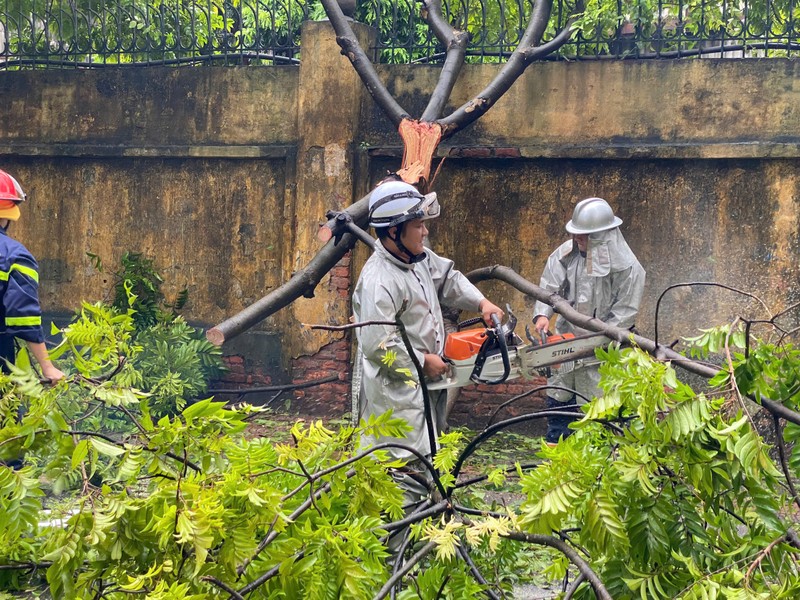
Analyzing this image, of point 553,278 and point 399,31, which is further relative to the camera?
point 399,31

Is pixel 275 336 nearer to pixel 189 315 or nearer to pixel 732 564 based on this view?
pixel 189 315

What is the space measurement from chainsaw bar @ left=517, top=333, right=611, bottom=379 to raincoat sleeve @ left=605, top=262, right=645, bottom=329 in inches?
28.0

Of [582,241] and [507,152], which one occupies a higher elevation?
[507,152]

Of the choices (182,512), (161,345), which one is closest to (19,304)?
(161,345)

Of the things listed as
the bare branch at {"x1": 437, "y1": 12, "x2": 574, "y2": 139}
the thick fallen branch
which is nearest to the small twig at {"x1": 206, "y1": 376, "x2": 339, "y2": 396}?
the thick fallen branch

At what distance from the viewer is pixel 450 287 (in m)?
5.18

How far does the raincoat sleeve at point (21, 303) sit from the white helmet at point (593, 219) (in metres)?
3.55

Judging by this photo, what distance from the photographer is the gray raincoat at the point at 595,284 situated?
20.9 ft

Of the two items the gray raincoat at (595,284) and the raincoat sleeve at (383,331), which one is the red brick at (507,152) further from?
the raincoat sleeve at (383,331)

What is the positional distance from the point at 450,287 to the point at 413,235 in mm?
659

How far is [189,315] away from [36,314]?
2760 mm

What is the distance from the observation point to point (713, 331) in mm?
2350

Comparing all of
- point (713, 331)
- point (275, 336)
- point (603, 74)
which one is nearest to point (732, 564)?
point (713, 331)

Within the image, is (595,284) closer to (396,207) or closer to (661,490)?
(396,207)
